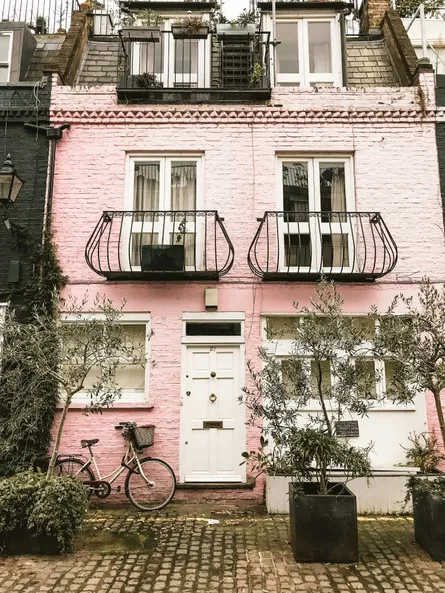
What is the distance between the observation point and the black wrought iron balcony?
340 inches

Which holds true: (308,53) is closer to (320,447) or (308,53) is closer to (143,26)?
(143,26)

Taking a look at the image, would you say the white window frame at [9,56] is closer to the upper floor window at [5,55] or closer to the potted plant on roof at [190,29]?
the upper floor window at [5,55]

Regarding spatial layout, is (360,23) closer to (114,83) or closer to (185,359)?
(114,83)

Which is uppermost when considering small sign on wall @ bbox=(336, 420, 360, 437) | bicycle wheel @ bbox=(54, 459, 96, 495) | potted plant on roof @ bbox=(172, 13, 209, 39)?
potted plant on roof @ bbox=(172, 13, 209, 39)

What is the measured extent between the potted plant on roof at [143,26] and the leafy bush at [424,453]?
8637 mm

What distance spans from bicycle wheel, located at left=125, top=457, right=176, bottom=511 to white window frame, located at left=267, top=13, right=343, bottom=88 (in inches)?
288

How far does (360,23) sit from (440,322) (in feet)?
31.5

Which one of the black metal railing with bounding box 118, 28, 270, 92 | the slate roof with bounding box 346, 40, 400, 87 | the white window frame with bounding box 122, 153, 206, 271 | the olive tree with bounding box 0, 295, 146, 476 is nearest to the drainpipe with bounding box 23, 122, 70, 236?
the white window frame with bounding box 122, 153, 206, 271

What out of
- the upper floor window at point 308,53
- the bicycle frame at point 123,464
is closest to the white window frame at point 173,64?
the upper floor window at point 308,53

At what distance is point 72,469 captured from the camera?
26.3 ft

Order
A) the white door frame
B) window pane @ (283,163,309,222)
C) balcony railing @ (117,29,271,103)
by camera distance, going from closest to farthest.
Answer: the white door frame < window pane @ (283,163,309,222) < balcony railing @ (117,29,271,103)

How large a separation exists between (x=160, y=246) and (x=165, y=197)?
4.16 ft

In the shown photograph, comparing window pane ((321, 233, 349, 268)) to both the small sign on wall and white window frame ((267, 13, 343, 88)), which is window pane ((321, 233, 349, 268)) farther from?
white window frame ((267, 13, 343, 88))

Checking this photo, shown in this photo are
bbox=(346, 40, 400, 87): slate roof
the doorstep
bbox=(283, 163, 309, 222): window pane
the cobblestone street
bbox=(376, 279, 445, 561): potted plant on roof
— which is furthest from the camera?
bbox=(346, 40, 400, 87): slate roof
